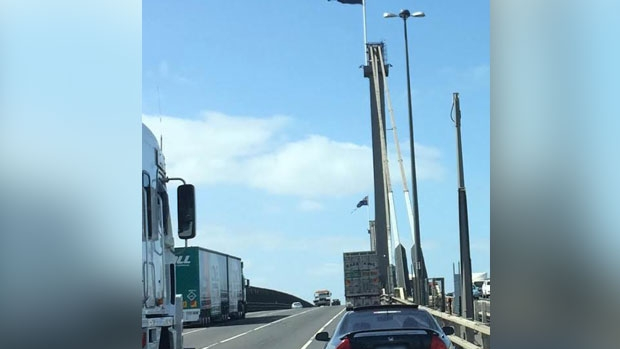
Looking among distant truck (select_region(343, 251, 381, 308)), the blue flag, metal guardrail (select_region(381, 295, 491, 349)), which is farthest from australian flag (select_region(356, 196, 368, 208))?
metal guardrail (select_region(381, 295, 491, 349))

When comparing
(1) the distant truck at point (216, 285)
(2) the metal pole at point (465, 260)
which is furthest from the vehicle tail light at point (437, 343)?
(1) the distant truck at point (216, 285)

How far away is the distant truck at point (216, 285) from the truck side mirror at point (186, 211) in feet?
64.0

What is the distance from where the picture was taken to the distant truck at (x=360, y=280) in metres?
53.1

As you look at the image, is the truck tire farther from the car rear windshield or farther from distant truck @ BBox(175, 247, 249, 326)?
distant truck @ BBox(175, 247, 249, 326)

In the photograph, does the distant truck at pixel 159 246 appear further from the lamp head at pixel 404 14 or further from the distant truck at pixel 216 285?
the lamp head at pixel 404 14

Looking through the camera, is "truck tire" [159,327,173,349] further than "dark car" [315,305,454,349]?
No

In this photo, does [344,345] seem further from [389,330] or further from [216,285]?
[216,285]

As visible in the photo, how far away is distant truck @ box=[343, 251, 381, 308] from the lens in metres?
53.1

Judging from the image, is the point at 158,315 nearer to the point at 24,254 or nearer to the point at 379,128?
the point at 24,254

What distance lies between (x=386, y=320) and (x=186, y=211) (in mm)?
3451

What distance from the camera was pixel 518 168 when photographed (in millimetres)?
3404

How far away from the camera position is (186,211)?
274 inches

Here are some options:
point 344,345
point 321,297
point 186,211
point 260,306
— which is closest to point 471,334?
point 344,345

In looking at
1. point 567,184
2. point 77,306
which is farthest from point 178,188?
point 567,184
